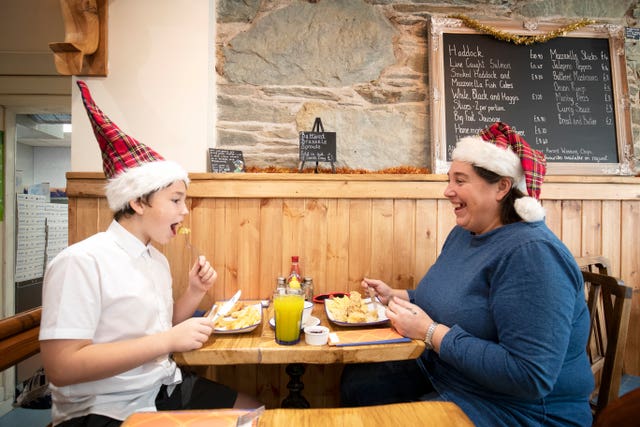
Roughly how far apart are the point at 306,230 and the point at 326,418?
54.6 inches

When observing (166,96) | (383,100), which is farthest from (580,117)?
(166,96)

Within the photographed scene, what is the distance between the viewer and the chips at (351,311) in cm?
158

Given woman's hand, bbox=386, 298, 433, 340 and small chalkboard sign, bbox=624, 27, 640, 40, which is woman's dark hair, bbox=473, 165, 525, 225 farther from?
small chalkboard sign, bbox=624, 27, 640, 40

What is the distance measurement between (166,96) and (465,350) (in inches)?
86.2

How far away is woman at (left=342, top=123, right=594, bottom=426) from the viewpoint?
1134 mm

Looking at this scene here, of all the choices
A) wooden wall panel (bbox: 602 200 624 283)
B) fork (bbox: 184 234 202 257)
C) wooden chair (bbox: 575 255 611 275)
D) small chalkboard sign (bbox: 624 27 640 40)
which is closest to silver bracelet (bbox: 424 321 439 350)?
wooden chair (bbox: 575 255 611 275)

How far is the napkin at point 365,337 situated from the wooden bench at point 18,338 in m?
1.19

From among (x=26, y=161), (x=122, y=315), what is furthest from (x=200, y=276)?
(x=26, y=161)

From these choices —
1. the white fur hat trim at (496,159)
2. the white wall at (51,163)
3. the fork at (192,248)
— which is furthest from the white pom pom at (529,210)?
A: the white wall at (51,163)

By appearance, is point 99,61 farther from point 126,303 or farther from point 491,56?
point 491,56

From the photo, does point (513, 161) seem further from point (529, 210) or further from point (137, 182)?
point (137, 182)

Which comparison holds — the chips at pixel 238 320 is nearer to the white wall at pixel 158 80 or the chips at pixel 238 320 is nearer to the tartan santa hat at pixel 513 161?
the white wall at pixel 158 80

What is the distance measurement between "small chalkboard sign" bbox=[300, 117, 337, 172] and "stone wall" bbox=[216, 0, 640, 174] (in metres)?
0.18

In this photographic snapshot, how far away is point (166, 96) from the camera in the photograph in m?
2.25
